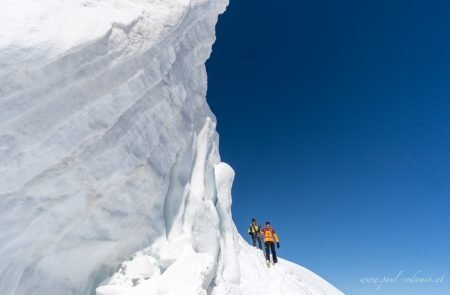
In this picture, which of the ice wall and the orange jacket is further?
the orange jacket

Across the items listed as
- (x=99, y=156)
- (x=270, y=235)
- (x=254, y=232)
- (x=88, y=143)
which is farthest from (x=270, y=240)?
(x=88, y=143)

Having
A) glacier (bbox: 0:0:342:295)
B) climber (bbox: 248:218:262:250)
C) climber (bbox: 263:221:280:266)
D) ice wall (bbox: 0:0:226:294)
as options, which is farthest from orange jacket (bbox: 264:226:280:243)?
ice wall (bbox: 0:0:226:294)

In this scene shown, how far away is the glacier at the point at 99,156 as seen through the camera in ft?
17.6

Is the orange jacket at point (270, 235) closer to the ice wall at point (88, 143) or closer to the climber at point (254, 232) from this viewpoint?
the climber at point (254, 232)

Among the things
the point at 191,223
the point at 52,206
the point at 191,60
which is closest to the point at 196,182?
the point at 191,223

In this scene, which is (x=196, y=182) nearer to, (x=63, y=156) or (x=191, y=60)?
(x=191, y=60)

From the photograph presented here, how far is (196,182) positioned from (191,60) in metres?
3.21

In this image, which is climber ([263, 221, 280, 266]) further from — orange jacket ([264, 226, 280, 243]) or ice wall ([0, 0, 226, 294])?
ice wall ([0, 0, 226, 294])

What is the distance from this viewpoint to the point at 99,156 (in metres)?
6.59

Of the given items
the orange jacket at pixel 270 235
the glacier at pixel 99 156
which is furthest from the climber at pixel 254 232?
the glacier at pixel 99 156

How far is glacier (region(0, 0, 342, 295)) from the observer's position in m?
5.37

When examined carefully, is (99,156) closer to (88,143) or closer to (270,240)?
(88,143)

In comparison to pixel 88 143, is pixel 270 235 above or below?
above

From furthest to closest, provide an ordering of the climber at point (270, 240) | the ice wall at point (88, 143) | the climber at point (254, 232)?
1. the climber at point (254, 232)
2. the climber at point (270, 240)
3. the ice wall at point (88, 143)
